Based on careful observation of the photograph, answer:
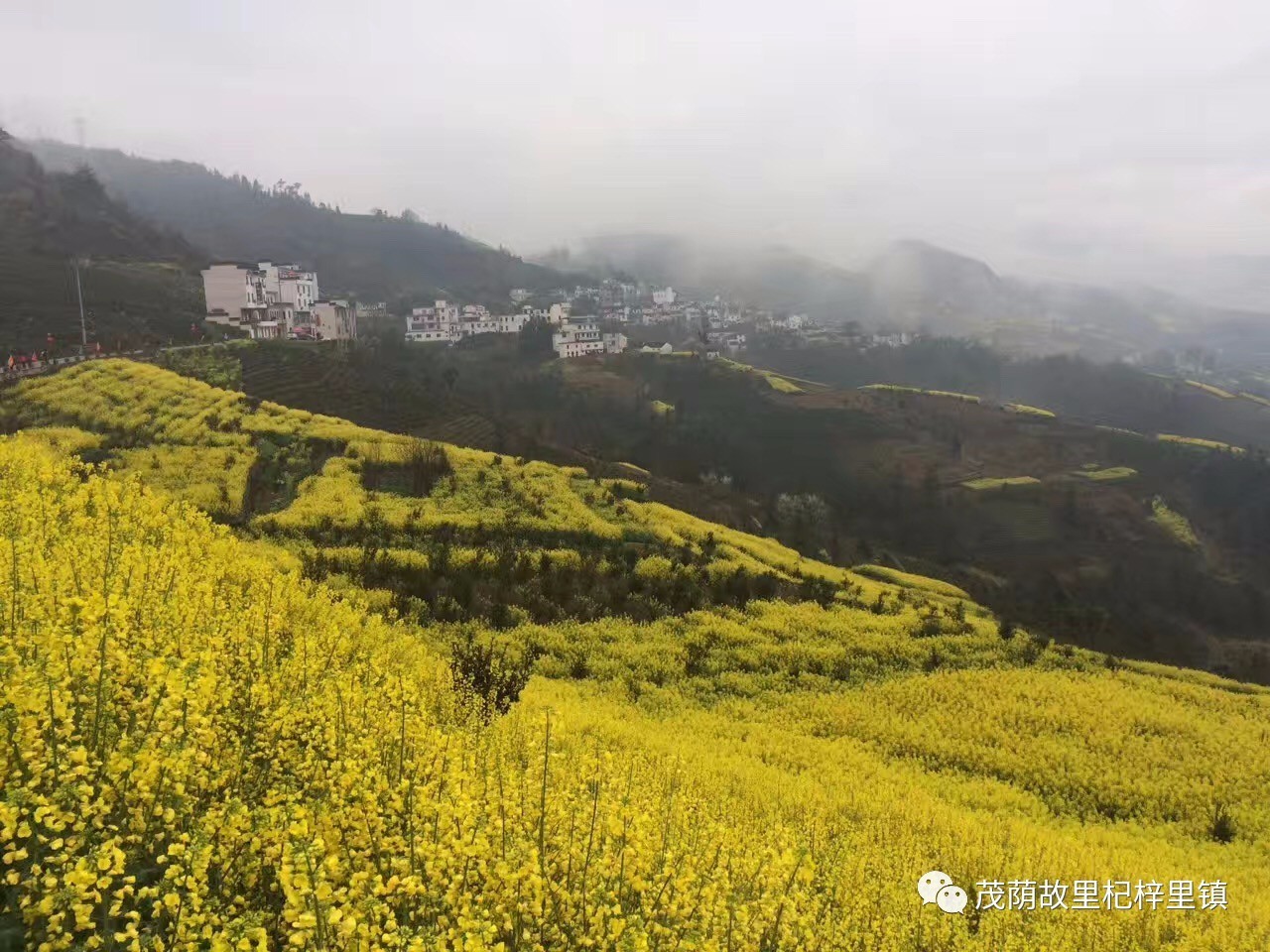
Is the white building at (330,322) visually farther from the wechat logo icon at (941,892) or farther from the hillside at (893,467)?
the wechat logo icon at (941,892)

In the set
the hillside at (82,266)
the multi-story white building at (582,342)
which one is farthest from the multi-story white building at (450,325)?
the hillside at (82,266)

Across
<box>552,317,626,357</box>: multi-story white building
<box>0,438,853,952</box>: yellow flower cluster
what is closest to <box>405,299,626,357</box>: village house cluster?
<box>552,317,626,357</box>: multi-story white building

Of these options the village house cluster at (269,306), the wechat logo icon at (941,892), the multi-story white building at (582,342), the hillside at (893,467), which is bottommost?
the hillside at (893,467)

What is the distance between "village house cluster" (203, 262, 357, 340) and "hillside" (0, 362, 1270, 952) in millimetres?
44455

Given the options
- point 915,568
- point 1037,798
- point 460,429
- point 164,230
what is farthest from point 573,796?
point 164,230

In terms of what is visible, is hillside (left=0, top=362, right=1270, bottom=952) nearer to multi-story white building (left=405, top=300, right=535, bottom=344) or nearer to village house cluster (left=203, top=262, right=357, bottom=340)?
village house cluster (left=203, top=262, right=357, bottom=340)

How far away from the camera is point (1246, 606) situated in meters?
62.8

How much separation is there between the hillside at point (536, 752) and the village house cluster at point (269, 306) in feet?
146

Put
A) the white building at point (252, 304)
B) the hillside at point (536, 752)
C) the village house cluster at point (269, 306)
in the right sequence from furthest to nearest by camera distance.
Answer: the village house cluster at point (269, 306) → the white building at point (252, 304) → the hillside at point (536, 752)

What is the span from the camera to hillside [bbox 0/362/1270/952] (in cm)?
487

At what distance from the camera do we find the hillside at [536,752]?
16.0 ft

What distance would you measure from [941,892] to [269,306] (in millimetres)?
82414

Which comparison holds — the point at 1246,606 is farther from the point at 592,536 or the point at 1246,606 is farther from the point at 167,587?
the point at 167,587

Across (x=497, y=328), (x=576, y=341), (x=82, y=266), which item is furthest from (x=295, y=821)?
(x=497, y=328)
